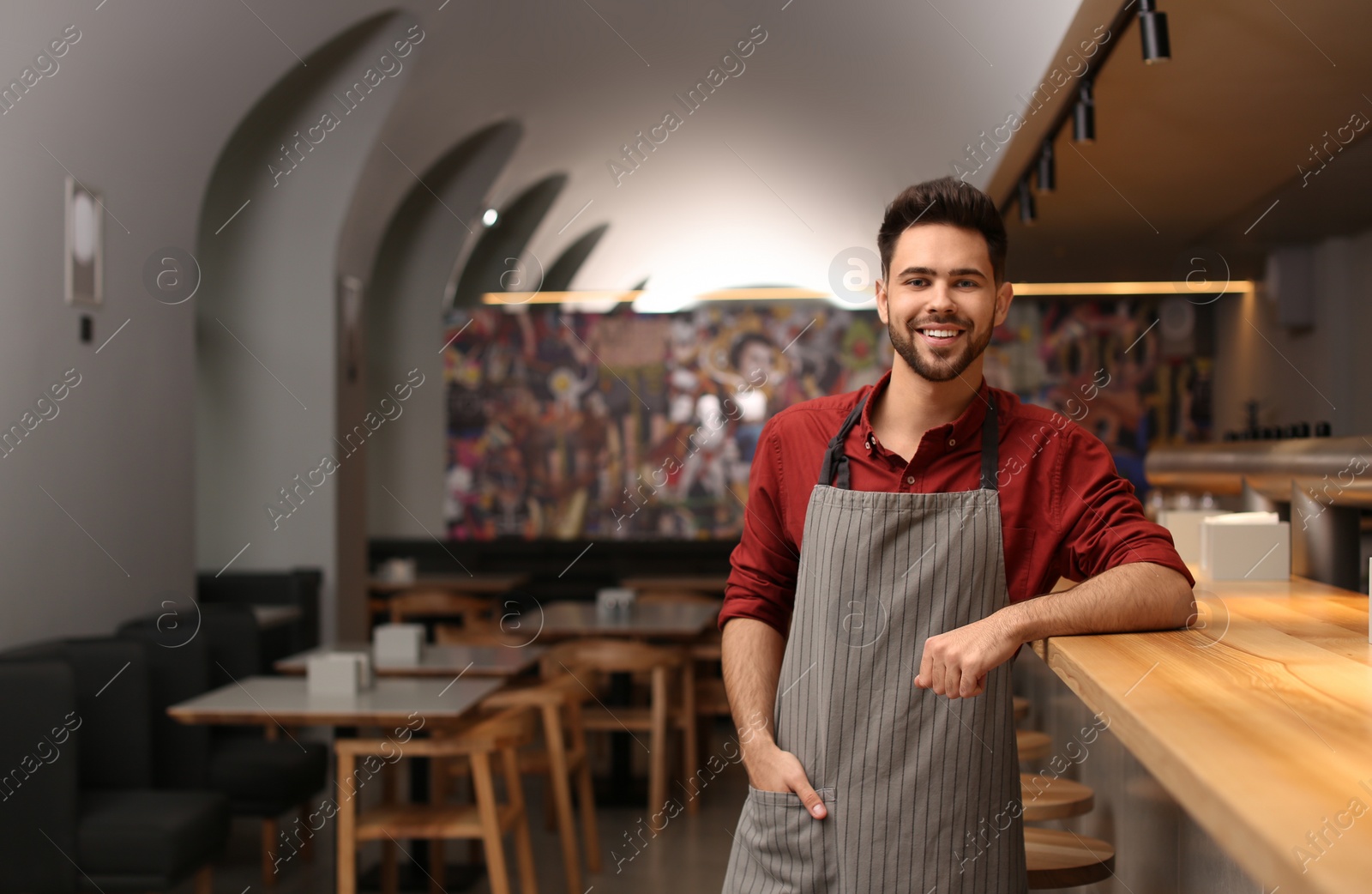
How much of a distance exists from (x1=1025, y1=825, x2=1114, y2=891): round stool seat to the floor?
7.74ft

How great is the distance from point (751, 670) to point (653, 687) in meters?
3.81

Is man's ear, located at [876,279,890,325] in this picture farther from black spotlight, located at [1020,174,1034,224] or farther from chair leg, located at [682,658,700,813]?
black spotlight, located at [1020,174,1034,224]

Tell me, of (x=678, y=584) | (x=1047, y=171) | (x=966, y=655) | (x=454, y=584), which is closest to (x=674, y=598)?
(x=678, y=584)

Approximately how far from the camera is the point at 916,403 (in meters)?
1.80

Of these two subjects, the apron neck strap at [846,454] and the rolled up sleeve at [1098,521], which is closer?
the rolled up sleeve at [1098,521]

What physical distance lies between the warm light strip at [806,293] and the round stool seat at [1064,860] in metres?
7.29

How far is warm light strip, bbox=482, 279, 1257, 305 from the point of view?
9.32 metres

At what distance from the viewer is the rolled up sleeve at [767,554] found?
1938 millimetres

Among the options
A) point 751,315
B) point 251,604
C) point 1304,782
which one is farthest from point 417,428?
point 1304,782

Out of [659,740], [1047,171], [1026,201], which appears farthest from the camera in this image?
[1026,201]

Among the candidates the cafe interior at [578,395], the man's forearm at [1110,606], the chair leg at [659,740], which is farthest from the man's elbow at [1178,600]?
the chair leg at [659,740]

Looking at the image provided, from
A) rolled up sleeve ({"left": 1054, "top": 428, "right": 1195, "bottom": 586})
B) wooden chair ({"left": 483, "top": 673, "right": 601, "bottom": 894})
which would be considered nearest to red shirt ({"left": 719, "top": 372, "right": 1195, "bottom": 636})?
rolled up sleeve ({"left": 1054, "top": 428, "right": 1195, "bottom": 586})

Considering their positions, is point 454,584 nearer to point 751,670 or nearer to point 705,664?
point 705,664

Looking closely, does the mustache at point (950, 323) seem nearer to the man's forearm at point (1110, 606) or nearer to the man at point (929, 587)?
the man at point (929, 587)
